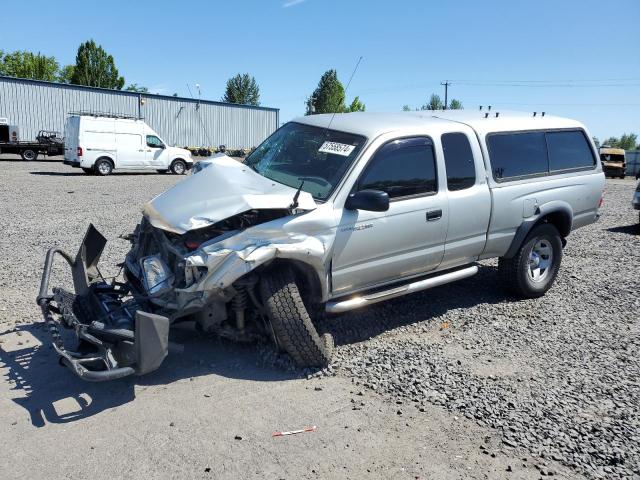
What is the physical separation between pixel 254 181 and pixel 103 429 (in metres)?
2.38

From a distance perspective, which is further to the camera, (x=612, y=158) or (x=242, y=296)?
(x=612, y=158)

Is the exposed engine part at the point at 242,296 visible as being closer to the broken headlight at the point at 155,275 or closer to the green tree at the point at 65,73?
the broken headlight at the point at 155,275

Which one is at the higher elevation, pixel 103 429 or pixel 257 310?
pixel 257 310

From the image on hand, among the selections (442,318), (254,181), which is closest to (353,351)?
(442,318)

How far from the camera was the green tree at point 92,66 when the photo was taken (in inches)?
2682

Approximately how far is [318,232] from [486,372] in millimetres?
1871

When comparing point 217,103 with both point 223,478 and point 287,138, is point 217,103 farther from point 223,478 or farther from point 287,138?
point 223,478

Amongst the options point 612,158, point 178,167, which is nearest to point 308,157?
point 178,167

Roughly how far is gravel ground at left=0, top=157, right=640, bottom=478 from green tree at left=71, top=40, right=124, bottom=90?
68.5m

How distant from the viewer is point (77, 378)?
430cm

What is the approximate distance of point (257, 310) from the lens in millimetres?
4555

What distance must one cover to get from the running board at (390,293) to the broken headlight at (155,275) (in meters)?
1.35

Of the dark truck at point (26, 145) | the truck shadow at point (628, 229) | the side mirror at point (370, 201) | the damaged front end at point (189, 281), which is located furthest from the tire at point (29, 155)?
the side mirror at point (370, 201)

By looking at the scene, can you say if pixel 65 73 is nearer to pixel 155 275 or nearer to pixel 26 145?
pixel 26 145
